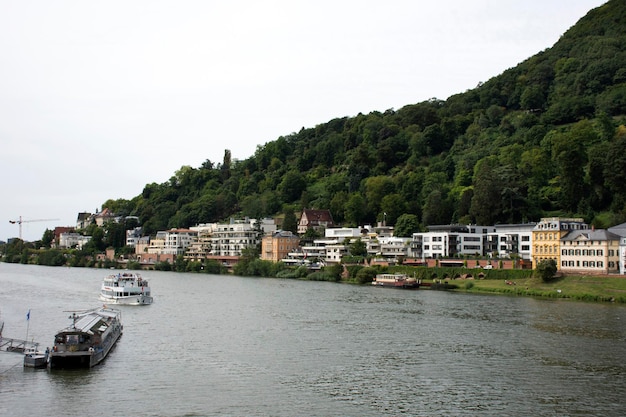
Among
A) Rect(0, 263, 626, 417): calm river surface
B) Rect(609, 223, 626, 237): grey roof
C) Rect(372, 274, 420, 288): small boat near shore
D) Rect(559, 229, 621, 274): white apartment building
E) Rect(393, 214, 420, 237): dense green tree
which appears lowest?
Rect(0, 263, 626, 417): calm river surface

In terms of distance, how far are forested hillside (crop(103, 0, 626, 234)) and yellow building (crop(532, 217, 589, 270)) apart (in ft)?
28.8

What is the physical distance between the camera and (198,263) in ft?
424

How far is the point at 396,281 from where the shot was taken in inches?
3236

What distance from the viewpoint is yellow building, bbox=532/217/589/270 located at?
251ft

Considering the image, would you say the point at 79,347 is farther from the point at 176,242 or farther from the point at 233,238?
the point at 176,242

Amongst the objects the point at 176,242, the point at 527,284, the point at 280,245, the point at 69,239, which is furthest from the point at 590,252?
the point at 69,239

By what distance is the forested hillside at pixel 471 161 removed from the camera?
96.8m

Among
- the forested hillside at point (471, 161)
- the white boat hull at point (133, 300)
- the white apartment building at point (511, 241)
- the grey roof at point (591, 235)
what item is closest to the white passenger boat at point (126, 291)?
the white boat hull at point (133, 300)

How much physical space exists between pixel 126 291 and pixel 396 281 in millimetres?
33024

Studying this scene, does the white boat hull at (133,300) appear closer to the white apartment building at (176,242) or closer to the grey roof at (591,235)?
the grey roof at (591,235)

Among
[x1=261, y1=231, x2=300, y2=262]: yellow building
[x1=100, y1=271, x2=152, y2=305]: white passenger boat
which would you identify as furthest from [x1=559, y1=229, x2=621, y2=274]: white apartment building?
[x1=261, y1=231, x2=300, y2=262]: yellow building

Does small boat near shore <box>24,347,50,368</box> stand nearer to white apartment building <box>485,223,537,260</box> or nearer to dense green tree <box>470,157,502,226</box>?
white apartment building <box>485,223,537,260</box>

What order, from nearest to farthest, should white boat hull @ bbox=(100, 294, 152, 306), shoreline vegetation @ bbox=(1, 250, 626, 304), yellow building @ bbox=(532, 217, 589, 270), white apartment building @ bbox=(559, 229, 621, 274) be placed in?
white boat hull @ bbox=(100, 294, 152, 306), shoreline vegetation @ bbox=(1, 250, 626, 304), white apartment building @ bbox=(559, 229, 621, 274), yellow building @ bbox=(532, 217, 589, 270)

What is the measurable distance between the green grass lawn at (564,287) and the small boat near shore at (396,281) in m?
6.28
